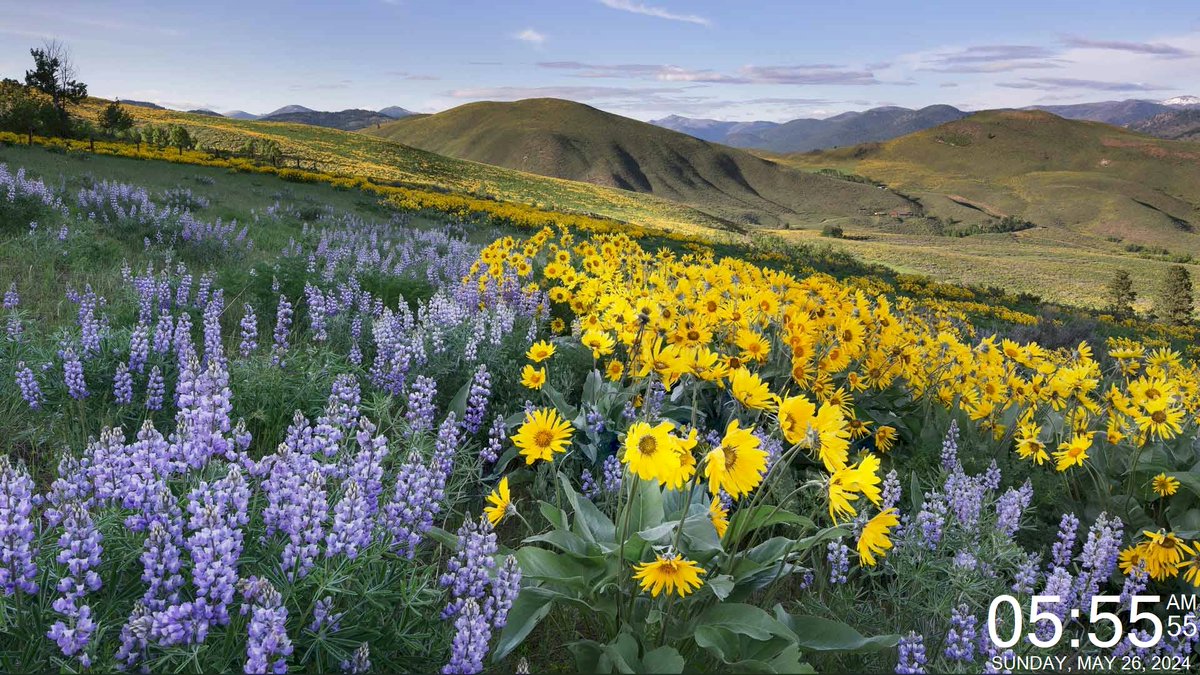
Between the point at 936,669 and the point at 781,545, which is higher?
the point at 781,545

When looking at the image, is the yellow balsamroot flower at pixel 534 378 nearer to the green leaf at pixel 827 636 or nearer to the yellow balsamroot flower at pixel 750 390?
the yellow balsamroot flower at pixel 750 390

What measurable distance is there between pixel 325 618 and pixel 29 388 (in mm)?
2548

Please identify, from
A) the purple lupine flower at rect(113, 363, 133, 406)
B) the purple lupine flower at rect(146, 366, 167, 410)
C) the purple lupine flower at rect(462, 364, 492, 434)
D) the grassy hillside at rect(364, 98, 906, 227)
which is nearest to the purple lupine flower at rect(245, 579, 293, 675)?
the purple lupine flower at rect(462, 364, 492, 434)

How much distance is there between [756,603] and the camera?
2986mm

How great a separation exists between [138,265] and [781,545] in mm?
7290

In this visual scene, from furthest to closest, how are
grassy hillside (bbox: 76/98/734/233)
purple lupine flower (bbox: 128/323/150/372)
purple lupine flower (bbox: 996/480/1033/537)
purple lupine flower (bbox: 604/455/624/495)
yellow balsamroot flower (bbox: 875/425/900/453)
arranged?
grassy hillside (bbox: 76/98/734/233)
yellow balsamroot flower (bbox: 875/425/900/453)
purple lupine flower (bbox: 128/323/150/372)
purple lupine flower (bbox: 604/455/624/495)
purple lupine flower (bbox: 996/480/1033/537)

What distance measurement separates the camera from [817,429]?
86.7 inches

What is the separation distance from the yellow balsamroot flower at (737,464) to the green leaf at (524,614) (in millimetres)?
754

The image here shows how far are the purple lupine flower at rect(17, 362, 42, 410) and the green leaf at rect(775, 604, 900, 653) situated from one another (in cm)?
352

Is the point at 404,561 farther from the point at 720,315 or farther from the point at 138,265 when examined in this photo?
the point at 138,265

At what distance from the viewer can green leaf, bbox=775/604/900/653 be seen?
2.21m

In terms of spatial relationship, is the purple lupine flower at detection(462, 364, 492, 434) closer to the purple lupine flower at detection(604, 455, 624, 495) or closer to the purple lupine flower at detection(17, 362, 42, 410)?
the purple lupine flower at detection(604, 455, 624, 495)

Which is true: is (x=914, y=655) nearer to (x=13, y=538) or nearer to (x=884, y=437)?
(x=884, y=437)

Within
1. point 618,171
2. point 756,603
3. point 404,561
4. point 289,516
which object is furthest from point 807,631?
point 618,171
